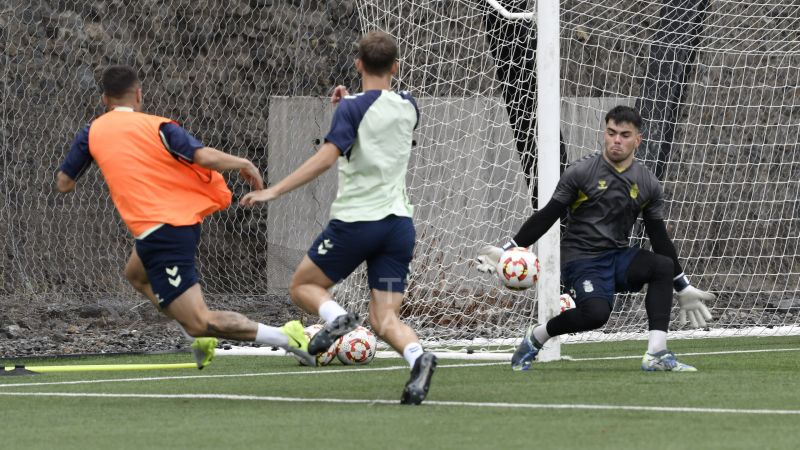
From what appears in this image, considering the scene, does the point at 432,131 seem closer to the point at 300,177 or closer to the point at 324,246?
the point at 324,246

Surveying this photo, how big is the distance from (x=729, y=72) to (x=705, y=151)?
1.18m

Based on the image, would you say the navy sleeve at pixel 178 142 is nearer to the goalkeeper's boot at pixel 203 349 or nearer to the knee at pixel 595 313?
the goalkeeper's boot at pixel 203 349

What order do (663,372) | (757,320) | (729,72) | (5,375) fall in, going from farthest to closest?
(729,72)
(757,320)
(5,375)
(663,372)

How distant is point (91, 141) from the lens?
781 cm

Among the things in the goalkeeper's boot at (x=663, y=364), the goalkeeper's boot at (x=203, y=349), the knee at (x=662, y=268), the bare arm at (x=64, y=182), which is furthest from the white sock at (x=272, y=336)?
the knee at (x=662, y=268)

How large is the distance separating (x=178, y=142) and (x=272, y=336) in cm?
110

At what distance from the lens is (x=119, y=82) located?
791 centimetres

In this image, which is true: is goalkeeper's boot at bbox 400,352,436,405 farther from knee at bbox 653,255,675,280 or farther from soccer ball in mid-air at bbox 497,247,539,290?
knee at bbox 653,255,675,280

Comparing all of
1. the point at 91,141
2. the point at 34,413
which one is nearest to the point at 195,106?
the point at 91,141

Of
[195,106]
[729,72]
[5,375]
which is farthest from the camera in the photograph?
[195,106]

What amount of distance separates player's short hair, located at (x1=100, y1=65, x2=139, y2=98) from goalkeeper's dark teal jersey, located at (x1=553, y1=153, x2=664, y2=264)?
253 cm

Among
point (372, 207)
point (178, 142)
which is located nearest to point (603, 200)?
point (372, 207)

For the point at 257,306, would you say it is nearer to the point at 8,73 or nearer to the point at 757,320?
the point at 8,73

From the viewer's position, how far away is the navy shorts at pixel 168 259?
7.71 m
